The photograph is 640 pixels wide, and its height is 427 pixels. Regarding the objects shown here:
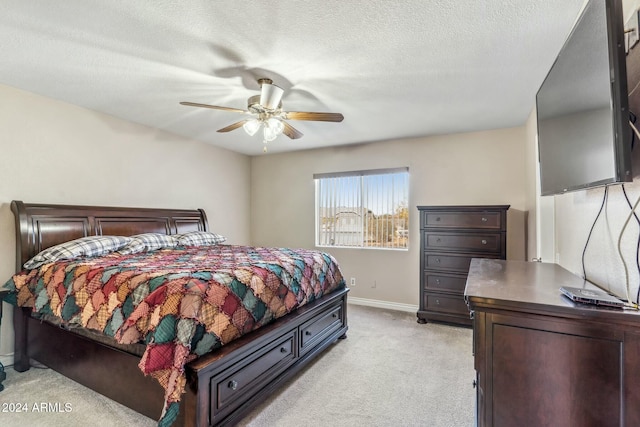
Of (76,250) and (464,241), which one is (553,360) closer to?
(464,241)

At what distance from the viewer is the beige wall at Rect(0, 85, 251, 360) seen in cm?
276

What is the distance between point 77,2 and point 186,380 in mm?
2150

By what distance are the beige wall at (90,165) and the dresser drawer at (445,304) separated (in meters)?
3.29

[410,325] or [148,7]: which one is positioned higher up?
[148,7]

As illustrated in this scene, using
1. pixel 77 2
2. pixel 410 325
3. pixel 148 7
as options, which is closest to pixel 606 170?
pixel 148 7

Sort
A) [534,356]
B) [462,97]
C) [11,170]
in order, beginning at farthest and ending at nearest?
[462,97], [11,170], [534,356]

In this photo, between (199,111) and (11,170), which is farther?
(199,111)

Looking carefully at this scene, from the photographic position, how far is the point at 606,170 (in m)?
1.12

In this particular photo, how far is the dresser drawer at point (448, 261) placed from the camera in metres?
3.66

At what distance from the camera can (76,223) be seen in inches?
121

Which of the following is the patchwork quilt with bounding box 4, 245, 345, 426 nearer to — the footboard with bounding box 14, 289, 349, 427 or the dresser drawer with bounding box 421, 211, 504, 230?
the footboard with bounding box 14, 289, 349, 427

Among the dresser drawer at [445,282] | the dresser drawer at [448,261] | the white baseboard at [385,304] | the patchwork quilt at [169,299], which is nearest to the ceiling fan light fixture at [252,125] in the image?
the patchwork quilt at [169,299]

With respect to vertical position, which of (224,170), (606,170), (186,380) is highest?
(224,170)

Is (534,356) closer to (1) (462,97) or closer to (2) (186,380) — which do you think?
(2) (186,380)
